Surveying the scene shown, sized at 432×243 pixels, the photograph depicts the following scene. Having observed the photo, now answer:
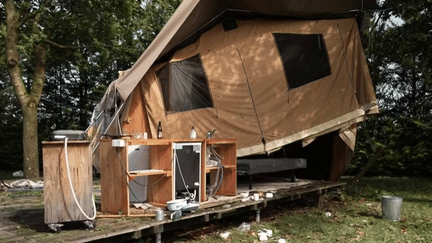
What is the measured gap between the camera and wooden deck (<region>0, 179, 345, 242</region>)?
393 centimetres

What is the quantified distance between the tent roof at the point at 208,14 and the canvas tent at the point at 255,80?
0.06 feet

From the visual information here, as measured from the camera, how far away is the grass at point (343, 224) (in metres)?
5.38

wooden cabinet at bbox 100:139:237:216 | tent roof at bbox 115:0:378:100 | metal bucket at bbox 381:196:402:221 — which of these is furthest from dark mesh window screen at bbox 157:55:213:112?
metal bucket at bbox 381:196:402:221

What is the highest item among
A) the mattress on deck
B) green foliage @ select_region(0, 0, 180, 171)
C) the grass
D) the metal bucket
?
green foliage @ select_region(0, 0, 180, 171)

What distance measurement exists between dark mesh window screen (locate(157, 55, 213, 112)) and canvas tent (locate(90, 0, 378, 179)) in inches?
0.6

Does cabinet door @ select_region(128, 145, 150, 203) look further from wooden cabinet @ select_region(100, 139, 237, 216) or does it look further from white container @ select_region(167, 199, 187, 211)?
white container @ select_region(167, 199, 187, 211)

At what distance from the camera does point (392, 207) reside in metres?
6.26

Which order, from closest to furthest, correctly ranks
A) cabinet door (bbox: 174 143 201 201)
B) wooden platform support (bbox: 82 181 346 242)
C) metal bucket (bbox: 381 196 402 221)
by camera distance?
wooden platform support (bbox: 82 181 346 242) < cabinet door (bbox: 174 143 201 201) < metal bucket (bbox: 381 196 402 221)

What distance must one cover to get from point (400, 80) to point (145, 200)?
11879 millimetres

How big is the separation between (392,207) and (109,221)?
4146mm

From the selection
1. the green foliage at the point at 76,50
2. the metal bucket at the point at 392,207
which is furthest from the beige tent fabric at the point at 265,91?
the green foliage at the point at 76,50

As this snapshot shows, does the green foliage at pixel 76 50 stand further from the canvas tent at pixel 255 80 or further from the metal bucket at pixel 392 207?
the metal bucket at pixel 392 207

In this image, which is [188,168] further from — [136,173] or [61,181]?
[61,181]

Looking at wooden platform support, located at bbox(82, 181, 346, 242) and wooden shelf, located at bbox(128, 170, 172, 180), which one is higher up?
wooden shelf, located at bbox(128, 170, 172, 180)
